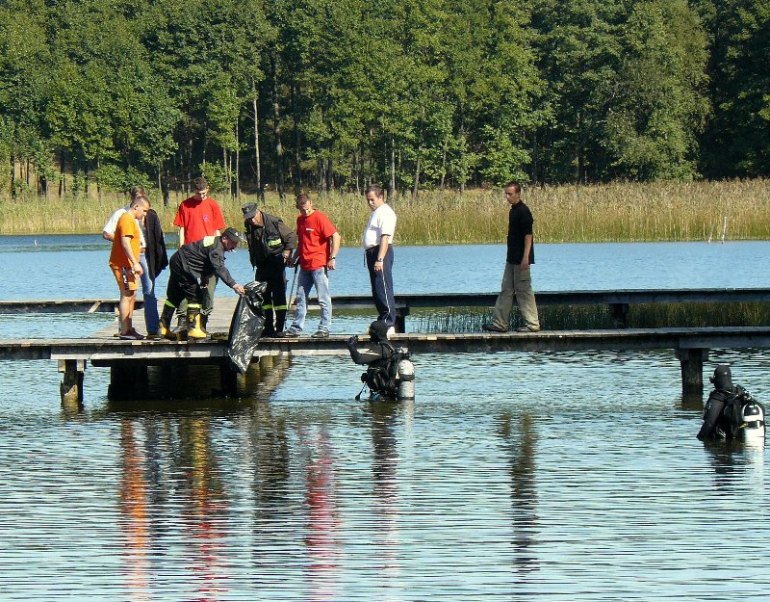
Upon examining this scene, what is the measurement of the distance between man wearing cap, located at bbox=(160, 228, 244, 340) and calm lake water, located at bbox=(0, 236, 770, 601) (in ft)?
3.11

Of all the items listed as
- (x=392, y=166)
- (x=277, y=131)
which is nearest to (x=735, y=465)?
(x=392, y=166)

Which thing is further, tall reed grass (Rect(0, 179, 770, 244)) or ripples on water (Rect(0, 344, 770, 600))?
tall reed grass (Rect(0, 179, 770, 244))

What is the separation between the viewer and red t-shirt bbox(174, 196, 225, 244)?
16.9 metres

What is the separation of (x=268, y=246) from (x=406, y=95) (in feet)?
224

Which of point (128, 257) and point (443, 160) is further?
point (443, 160)

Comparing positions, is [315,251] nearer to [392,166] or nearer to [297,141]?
[392,166]

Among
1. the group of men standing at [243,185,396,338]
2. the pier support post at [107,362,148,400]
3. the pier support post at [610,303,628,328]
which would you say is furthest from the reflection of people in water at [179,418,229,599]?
the pier support post at [610,303,628,328]

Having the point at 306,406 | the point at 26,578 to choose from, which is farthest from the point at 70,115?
the point at 26,578

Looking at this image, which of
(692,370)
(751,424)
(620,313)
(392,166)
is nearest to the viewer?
(751,424)

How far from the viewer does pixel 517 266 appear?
661 inches

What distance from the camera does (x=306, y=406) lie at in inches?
667

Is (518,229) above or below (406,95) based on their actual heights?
below

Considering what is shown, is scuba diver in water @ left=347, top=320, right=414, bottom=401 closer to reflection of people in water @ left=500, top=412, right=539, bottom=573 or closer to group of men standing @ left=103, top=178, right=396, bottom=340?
group of men standing @ left=103, top=178, right=396, bottom=340

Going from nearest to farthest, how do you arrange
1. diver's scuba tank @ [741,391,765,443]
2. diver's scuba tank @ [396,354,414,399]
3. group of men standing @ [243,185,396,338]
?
1. diver's scuba tank @ [741,391,765,443]
2. group of men standing @ [243,185,396,338]
3. diver's scuba tank @ [396,354,414,399]
